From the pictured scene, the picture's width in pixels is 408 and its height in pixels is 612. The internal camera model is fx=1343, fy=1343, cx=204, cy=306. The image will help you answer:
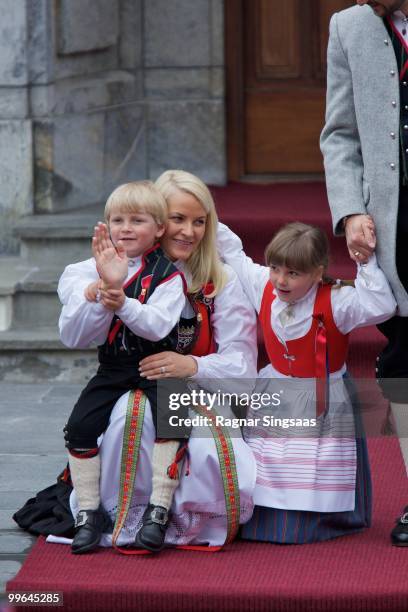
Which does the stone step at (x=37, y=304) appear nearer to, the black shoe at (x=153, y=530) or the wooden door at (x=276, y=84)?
the wooden door at (x=276, y=84)

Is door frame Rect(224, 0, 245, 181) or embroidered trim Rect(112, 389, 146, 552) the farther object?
door frame Rect(224, 0, 245, 181)

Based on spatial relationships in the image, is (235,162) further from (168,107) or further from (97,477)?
(97,477)

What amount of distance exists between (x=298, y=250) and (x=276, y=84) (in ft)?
11.8

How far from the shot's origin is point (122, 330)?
13.1 feet

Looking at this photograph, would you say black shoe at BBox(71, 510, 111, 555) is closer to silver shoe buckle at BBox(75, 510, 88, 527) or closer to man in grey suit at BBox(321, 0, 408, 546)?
silver shoe buckle at BBox(75, 510, 88, 527)

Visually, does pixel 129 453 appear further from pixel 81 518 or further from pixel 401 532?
pixel 401 532

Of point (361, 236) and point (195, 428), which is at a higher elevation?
point (361, 236)

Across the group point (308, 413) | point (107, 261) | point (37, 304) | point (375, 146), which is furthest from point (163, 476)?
point (37, 304)

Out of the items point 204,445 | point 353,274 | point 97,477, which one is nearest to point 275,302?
point 204,445

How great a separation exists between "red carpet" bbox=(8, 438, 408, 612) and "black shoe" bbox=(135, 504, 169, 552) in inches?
1.6

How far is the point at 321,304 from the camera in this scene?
396 centimetres

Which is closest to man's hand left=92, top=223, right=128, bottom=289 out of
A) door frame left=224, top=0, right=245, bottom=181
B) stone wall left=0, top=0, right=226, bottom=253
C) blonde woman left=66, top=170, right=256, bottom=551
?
blonde woman left=66, top=170, right=256, bottom=551

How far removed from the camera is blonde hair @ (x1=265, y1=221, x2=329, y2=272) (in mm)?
3867

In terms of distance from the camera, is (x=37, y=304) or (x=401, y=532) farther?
(x=37, y=304)
